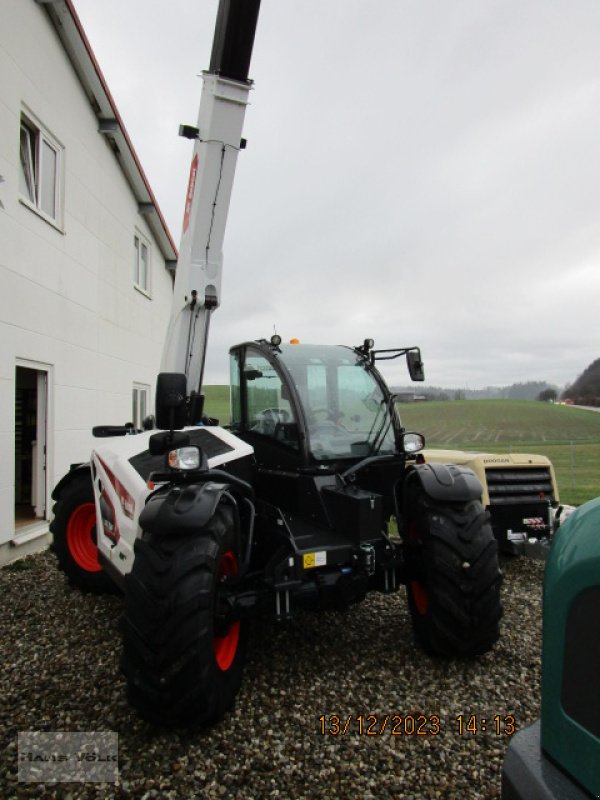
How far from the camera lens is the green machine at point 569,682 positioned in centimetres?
126

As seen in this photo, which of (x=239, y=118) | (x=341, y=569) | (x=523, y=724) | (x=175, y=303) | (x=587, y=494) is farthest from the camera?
(x=587, y=494)

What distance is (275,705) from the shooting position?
3.12 m

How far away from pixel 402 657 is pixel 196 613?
1787 mm

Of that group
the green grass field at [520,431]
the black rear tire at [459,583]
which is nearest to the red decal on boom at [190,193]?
the black rear tire at [459,583]

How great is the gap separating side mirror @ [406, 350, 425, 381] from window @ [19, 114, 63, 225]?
5.12m

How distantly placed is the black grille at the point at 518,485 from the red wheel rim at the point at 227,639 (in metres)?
3.69

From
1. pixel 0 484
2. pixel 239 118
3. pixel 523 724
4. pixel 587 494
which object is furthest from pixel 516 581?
pixel 587 494

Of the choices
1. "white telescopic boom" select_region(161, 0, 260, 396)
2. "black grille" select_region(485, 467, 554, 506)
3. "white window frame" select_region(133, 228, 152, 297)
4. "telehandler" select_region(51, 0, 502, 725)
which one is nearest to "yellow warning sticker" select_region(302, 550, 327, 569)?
"telehandler" select_region(51, 0, 502, 725)

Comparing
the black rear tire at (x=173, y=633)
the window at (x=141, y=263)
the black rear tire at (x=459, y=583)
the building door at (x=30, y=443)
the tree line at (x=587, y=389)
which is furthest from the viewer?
the tree line at (x=587, y=389)

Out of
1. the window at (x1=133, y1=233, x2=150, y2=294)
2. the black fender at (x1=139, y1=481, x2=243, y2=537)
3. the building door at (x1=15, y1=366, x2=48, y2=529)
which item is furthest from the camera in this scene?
the window at (x1=133, y1=233, x2=150, y2=294)

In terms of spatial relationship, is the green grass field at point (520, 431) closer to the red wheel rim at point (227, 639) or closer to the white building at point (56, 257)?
the white building at point (56, 257)

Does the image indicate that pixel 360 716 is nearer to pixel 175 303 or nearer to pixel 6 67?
pixel 175 303

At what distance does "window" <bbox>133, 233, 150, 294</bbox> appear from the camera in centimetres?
1111

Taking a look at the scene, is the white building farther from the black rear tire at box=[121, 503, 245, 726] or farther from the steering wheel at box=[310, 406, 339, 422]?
the black rear tire at box=[121, 503, 245, 726]
